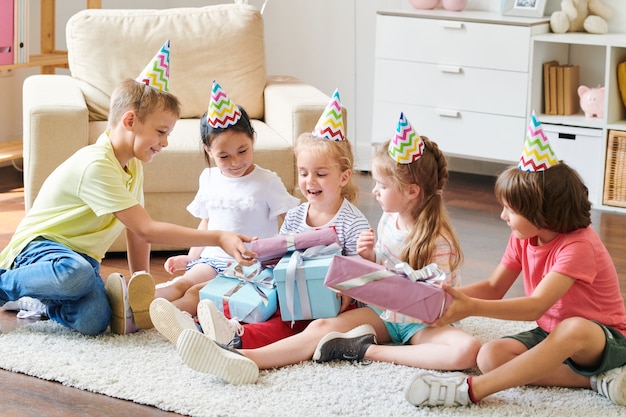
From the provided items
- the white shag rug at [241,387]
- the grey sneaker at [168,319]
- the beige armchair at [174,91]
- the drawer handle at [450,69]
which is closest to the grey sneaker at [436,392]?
the white shag rug at [241,387]

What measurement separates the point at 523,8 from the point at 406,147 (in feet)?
7.20

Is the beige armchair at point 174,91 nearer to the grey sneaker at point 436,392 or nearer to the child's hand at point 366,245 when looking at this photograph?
the child's hand at point 366,245

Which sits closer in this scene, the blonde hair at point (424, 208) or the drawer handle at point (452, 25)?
the blonde hair at point (424, 208)

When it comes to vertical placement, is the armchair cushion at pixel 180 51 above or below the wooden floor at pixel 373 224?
above

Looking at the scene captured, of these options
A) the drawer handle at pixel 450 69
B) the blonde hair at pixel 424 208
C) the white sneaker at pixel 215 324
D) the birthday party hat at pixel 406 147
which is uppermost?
the drawer handle at pixel 450 69

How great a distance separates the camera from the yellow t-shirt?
8.35 ft

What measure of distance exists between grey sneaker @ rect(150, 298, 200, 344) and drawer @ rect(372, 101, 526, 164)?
7.32 feet

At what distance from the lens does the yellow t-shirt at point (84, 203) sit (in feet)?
8.35

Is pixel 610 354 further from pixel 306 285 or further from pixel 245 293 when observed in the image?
pixel 245 293

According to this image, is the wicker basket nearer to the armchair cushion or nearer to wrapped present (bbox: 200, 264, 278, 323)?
the armchair cushion

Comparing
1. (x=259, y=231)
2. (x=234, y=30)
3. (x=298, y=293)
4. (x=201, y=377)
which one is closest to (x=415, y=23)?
(x=234, y=30)

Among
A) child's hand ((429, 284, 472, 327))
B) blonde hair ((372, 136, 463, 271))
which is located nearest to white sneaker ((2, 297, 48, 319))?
blonde hair ((372, 136, 463, 271))

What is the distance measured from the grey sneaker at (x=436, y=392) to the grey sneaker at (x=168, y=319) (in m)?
0.57

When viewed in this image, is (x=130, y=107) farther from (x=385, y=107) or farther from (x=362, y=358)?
(x=385, y=107)
